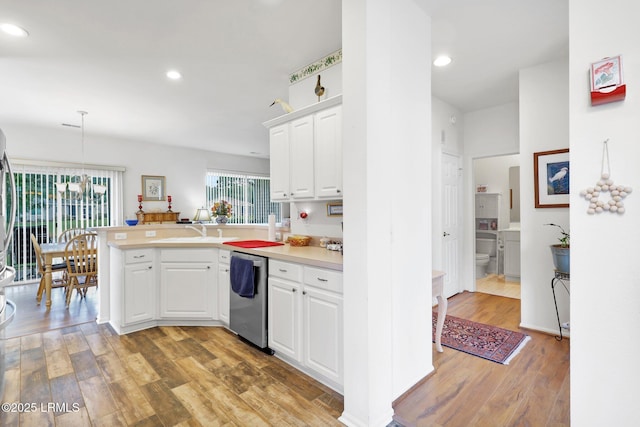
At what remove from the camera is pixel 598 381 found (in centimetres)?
121

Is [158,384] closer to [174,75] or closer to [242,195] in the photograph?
[174,75]

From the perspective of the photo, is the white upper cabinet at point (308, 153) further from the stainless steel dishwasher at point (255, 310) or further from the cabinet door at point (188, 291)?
the cabinet door at point (188, 291)

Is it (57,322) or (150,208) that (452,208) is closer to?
(57,322)

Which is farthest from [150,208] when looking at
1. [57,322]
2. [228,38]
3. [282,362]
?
[282,362]

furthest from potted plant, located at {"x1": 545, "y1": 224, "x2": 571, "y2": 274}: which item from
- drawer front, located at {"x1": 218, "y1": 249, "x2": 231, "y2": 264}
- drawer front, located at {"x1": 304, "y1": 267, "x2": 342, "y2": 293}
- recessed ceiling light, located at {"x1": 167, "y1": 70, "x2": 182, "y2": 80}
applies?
recessed ceiling light, located at {"x1": 167, "y1": 70, "x2": 182, "y2": 80}

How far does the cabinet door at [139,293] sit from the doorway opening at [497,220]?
4864 millimetres

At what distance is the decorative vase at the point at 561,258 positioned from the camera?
2.62 metres

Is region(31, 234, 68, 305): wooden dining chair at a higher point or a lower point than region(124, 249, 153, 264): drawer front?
lower

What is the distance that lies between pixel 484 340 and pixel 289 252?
2013mm

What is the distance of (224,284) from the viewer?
3.09 m

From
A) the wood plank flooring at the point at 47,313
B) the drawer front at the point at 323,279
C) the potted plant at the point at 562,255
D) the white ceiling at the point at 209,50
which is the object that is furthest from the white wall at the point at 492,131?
the wood plank flooring at the point at 47,313

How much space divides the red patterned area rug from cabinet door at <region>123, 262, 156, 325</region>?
9.50 ft

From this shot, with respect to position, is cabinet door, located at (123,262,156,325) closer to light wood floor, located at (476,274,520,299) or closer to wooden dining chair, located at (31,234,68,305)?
wooden dining chair, located at (31,234,68,305)

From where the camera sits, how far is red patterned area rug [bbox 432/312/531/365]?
2583 millimetres
